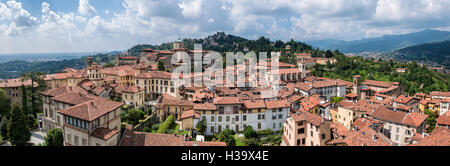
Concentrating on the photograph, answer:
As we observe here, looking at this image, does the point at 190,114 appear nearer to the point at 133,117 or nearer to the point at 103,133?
the point at 133,117

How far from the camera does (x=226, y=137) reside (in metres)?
36.1

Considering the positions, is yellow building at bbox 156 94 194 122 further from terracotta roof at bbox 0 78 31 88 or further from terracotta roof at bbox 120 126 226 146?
terracotta roof at bbox 0 78 31 88

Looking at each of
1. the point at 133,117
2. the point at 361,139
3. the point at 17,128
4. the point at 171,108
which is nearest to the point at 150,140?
the point at 133,117

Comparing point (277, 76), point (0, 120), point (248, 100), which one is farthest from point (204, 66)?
point (0, 120)

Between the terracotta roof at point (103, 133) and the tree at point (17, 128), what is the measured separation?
44.3 feet

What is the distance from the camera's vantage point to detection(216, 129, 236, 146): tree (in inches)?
1375

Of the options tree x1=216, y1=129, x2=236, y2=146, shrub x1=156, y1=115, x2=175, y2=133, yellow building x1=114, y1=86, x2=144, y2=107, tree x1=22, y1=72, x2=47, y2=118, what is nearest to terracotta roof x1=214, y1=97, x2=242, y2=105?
tree x1=216, y1=129, x2=236, y2=146

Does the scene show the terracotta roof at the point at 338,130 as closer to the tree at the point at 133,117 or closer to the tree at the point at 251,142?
the tree at the point at 251,142

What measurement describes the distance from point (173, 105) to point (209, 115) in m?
6.40

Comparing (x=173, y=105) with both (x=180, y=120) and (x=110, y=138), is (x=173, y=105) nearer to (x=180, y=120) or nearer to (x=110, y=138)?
(x=180, y=120)

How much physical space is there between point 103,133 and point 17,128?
1447 centimetres

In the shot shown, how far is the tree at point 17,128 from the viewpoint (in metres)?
30.4

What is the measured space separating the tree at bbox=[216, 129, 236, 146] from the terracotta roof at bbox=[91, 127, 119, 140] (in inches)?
589

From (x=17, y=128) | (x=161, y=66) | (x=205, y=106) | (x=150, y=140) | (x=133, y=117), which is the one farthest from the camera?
(x=161, y=66)
